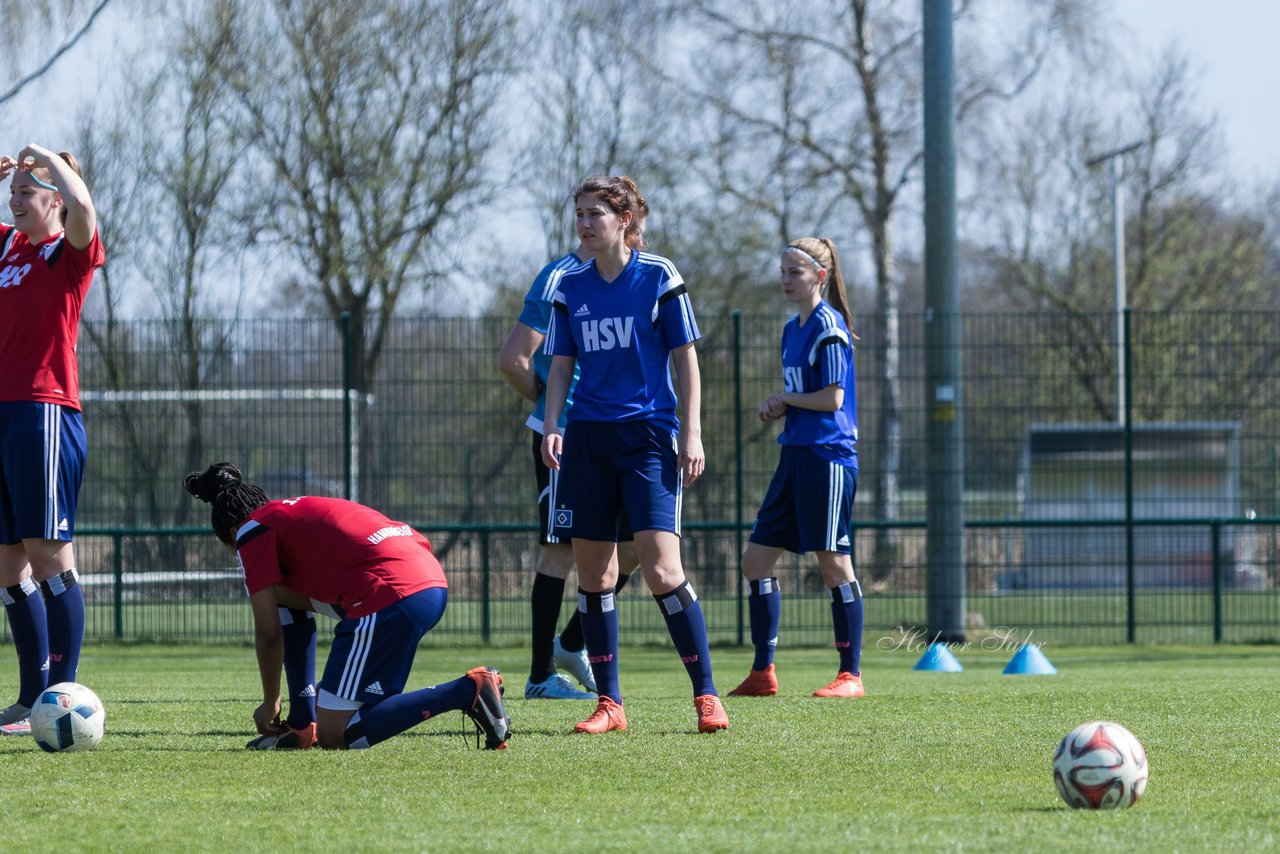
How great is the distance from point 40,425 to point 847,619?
376cm

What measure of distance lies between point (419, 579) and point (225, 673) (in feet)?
16.1

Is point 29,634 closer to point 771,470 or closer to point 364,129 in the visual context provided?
point 771,470

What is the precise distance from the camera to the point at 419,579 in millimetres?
5402

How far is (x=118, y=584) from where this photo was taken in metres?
12.7

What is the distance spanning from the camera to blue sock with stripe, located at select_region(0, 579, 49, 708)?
5988mm

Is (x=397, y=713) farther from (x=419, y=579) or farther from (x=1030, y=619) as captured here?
(x=1030, y=619)

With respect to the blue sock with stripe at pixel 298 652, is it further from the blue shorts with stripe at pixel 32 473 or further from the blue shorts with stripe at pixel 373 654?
the blue shorts with stripe at pixel 32 473

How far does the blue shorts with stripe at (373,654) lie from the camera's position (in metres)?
5.22

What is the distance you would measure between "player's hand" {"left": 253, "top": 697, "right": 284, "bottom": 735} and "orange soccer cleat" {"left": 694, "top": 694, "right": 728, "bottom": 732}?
4.85ft

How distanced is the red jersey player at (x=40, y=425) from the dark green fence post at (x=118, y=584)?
6739 mm

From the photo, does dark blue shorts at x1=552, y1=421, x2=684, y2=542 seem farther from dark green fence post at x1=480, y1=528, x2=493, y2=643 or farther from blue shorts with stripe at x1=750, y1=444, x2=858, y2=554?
dark green fence post at x1=480, y1=528, x2=493, y2=643

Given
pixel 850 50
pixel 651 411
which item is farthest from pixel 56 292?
pixel 850 50

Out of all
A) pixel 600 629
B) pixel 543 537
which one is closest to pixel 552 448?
pixel 600 629

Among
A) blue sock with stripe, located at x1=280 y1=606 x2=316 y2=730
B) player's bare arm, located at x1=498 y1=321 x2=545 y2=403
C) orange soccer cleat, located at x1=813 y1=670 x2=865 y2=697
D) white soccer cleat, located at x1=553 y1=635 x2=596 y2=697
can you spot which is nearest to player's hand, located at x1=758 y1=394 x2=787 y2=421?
player's bare arm, located at x1=498 y1=321 x2=545 y2=403
